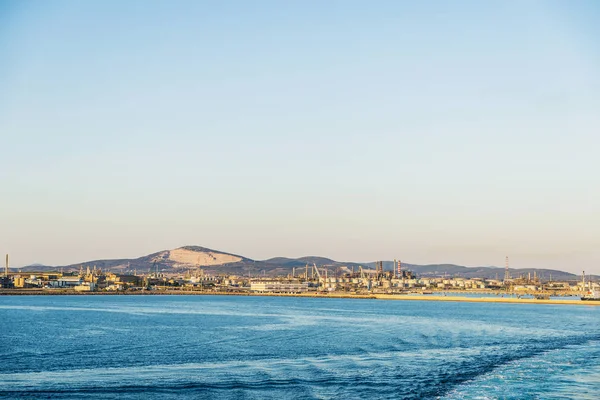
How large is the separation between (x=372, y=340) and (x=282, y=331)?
6.73m

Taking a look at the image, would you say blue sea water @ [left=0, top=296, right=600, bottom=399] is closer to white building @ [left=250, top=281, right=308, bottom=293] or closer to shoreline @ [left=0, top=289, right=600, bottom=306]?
shoreline @ [left=0, top=289, right=600, bottom=306]

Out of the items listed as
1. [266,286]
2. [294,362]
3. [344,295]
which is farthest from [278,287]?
[294,362]

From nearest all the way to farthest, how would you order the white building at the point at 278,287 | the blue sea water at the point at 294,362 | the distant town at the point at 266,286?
the blue sea water at the point at 294,362 → the distant town at the point at 266,286 → the white building at the point at 278,287

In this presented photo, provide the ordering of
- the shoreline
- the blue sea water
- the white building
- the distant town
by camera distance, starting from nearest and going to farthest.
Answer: the blue sea water < the shoreline < the distant town < the white building

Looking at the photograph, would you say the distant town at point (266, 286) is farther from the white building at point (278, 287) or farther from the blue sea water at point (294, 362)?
the blue sea water at point (294, 362)

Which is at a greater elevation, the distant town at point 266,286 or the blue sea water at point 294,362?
the blue sea water at point 294,362

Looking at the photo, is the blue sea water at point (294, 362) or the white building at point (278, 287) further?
the white building at point (278, 287)

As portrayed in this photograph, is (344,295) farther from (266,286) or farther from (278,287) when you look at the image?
(266,286)

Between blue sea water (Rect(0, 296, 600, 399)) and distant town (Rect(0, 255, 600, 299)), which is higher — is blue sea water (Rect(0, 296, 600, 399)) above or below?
above

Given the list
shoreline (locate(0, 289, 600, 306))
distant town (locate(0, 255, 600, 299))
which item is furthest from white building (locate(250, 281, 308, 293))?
shoreline (locate(0, 289, 600, 306))

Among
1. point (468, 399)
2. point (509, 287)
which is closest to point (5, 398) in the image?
point (468, 399)

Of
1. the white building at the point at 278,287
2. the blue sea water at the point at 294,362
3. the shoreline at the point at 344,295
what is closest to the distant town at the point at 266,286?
the white building at the point at 278,287

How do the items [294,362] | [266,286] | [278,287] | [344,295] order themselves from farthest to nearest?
[266,286]
[278,287]
[344,295]
[294,362]

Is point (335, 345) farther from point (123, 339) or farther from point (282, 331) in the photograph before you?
point (123, 339)
